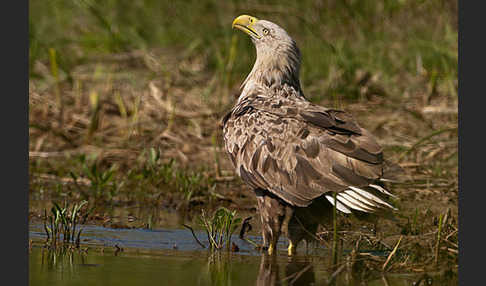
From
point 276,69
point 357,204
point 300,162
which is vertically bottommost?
point 357,204

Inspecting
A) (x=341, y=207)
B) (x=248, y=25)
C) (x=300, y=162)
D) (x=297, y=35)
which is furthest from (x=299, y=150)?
(x=297, y=35)

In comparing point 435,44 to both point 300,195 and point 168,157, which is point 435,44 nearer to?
point 168,157

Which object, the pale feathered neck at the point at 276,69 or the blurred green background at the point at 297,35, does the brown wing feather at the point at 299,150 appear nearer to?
the pale feathered neck at the point at 276,69

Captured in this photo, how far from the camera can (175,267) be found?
15.6 ft

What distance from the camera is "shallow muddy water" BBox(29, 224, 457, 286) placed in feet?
14.6

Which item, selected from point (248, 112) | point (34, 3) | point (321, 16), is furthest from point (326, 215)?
point (34, 3)

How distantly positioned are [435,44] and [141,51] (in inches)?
149

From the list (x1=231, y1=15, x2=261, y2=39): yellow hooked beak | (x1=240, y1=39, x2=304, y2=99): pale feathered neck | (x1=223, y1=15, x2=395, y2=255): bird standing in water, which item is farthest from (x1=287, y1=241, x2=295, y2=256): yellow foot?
(x1=231, y1=15, x2=261, y2=39): yellow hooked beak

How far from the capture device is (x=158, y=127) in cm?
922

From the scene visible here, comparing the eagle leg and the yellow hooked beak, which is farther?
the yellow hooked beak

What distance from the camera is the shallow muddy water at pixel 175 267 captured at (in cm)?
445

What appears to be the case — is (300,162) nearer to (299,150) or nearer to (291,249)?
(299,150)

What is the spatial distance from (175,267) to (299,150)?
117 cm

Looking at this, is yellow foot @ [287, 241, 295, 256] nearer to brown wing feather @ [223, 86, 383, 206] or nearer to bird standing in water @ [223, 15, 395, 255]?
bird standing in water @ [223, 15, 395, 255]
